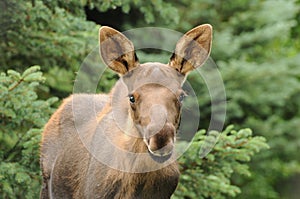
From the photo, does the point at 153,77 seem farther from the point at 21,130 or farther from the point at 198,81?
the point at 198,81

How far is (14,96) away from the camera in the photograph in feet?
25.3

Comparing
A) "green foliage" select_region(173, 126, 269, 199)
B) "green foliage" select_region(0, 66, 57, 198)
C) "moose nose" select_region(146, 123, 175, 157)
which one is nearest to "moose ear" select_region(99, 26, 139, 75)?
"moose nose" select_region(146, 123, 175, 157)

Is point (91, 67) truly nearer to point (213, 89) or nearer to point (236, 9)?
point (213, 89)

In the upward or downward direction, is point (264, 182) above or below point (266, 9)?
below

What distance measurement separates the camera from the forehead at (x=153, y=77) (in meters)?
6.03

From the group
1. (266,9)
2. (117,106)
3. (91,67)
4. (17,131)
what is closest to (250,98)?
(266,9)

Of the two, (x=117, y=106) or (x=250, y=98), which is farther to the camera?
(x=250, y=98)

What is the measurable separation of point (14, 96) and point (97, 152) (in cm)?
154

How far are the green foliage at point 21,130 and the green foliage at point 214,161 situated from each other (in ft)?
5.15

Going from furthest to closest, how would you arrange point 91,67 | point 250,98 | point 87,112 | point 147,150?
point 250,98 < point 91,67 < point 87,112 < point 147,150

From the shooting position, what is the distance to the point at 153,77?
6.05 m

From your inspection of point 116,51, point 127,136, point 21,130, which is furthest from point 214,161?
point 116,51

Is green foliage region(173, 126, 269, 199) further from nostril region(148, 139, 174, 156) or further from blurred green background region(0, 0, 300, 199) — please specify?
nostril region(148, 139, 174, 156)

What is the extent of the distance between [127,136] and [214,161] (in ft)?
8.58
